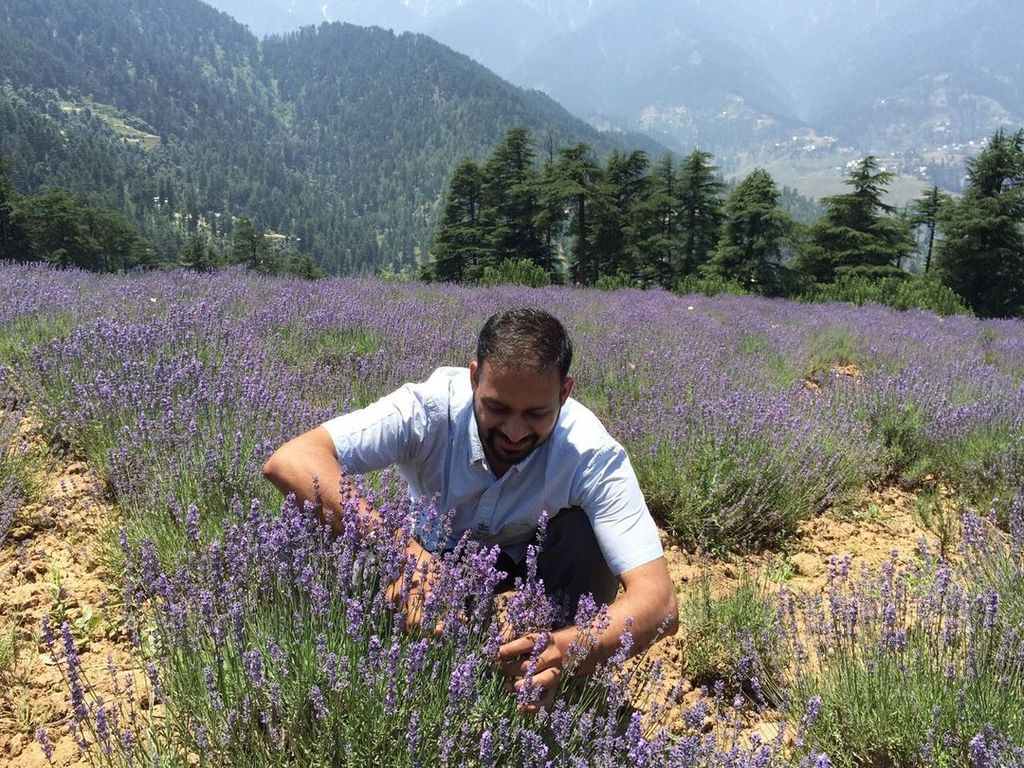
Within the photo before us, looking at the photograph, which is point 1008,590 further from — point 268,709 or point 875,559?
point 268,709

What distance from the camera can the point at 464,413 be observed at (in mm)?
2068

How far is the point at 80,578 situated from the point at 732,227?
24.9 m

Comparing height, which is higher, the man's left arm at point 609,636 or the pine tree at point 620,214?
the pine tree at point 620,214

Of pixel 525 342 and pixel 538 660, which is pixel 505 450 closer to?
pixel 525 342

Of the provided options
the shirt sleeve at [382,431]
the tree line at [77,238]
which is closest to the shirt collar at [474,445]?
the shirt sleeve at [382,431]

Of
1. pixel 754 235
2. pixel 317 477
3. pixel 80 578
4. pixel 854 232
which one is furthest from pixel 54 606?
pixel 854 232

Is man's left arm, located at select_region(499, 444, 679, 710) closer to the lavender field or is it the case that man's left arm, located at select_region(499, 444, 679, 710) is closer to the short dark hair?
the lavender field

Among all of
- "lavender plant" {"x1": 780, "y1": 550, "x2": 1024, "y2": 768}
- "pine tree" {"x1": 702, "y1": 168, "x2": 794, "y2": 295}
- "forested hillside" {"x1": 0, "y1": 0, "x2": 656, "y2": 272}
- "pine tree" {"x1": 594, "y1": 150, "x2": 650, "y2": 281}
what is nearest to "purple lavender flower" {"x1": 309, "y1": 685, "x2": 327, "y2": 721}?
"lavender plant" {"x1": 780, "y1": 550, "x2": 1024, "y2": 768}

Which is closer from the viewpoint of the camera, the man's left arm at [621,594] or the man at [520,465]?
the man's left arm at [621,594]

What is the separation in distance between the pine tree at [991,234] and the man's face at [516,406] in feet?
83.3

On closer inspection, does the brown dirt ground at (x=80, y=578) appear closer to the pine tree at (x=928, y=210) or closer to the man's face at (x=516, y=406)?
the man's face at (x=516, y=406)

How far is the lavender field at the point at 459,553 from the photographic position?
4.26 feet

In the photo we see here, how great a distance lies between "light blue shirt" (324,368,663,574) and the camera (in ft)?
6.18

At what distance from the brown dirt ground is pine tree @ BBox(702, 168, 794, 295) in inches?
768
